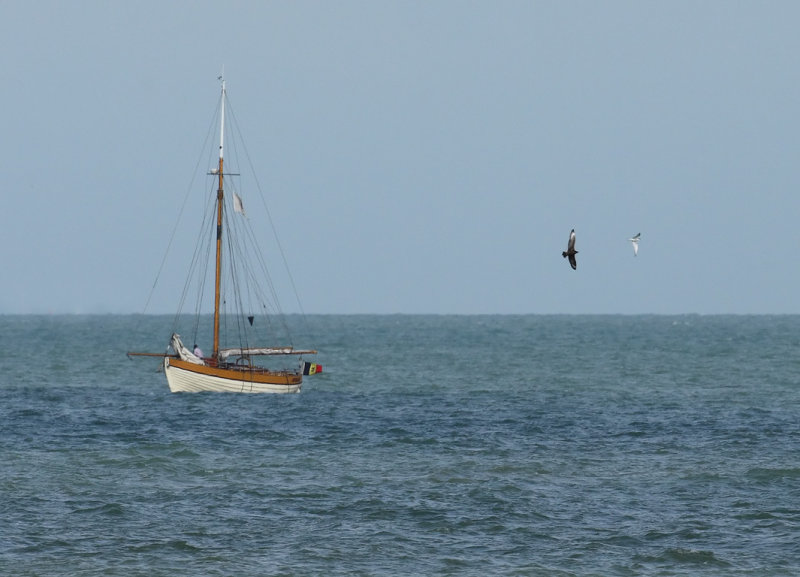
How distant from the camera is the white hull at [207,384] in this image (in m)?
59.1

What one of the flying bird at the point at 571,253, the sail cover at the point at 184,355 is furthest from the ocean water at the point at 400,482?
the flying bird at the point at 571,253

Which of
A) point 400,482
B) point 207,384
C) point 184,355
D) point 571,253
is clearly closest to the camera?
point 571,253

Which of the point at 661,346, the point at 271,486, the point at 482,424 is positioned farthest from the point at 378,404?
the point at 661,346

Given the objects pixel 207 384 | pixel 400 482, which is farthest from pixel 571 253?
pixel 207 384

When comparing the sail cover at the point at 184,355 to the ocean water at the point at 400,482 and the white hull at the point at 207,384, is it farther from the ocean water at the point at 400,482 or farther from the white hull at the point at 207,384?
the ocean water at the point at 400,482

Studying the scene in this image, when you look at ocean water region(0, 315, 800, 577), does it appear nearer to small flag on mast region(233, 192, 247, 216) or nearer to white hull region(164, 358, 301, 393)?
white hull region(164, 358, 301, 393)

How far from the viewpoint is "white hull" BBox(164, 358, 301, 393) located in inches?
2328

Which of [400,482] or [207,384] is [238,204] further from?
[400,482]

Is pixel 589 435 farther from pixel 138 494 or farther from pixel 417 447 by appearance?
pixel 138 494

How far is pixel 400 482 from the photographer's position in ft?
110

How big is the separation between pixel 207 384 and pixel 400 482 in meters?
28.1

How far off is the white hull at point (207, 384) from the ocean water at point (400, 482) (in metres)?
0.82

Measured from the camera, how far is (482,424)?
47.5m

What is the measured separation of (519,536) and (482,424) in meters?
20.4
